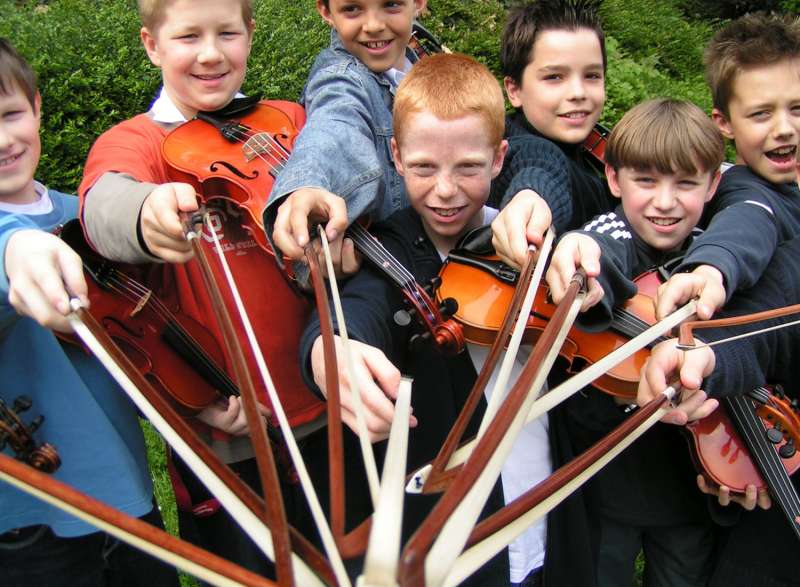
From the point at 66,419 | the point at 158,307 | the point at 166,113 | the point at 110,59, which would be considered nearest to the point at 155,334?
the point at 158,307

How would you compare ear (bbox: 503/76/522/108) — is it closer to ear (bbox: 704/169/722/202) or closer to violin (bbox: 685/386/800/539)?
ear (bbox: 704/169/722/202)

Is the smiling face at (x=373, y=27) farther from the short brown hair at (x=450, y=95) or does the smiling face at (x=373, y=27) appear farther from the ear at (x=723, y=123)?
the ear at (x=723, y=123)

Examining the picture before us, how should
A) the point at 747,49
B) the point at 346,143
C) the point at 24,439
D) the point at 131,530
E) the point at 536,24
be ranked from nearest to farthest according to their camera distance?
the point at 131,530, the point at 24,439, the point at 346,143, the point at 747,49, the point at 536,24

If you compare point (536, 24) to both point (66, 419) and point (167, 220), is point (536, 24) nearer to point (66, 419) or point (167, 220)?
point (167, 220)

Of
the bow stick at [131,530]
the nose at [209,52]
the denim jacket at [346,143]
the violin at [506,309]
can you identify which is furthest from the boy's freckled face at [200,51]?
the bow stick at [131,530]

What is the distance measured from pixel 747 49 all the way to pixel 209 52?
5.52ft

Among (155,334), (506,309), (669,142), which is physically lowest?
(155,334)

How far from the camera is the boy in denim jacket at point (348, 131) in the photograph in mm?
1527

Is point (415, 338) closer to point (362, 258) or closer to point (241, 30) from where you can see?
point (362, 258)

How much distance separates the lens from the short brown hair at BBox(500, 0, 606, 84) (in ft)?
7.75

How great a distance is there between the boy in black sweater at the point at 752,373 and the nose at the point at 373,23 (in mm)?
1237

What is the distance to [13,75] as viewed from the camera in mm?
1803

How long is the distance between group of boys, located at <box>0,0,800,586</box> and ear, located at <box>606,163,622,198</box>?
11 mm

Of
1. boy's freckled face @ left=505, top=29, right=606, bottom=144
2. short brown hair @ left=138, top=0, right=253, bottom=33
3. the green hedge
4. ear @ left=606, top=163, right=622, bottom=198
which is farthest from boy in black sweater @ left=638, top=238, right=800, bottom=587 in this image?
the green hedge
